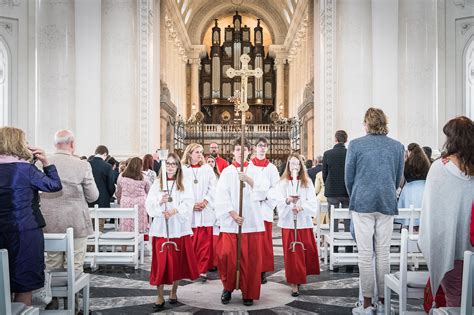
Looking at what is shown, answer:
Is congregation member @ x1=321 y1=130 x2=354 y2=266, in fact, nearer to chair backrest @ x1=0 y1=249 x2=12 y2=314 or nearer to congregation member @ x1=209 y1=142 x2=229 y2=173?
congregation member @ x1=209 y1=142 x2=229 y2=173

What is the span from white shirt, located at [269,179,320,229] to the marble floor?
86 centimetres

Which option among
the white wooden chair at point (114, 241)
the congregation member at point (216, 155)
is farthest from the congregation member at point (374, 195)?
the congregation member at point (216, 155)

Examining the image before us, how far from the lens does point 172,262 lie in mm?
6672

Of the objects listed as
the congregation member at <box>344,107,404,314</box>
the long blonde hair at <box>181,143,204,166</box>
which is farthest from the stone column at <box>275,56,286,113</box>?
the congregation member at <box>344,107,404,314</box>

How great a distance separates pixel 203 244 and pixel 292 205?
1760 mm

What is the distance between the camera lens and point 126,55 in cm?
1521

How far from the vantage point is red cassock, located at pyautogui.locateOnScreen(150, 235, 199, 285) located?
6.63 m

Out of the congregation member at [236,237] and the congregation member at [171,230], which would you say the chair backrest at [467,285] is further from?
the congregation member at [171,230]

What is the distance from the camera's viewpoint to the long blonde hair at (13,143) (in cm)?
487

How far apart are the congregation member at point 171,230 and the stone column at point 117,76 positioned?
848 centimetres

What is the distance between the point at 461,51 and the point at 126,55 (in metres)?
8.34

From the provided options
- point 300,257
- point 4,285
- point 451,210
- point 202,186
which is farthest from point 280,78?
point 4,285

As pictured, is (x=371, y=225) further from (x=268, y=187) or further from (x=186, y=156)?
(x=186, y=156)

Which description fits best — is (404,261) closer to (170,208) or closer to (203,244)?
(170,208)
